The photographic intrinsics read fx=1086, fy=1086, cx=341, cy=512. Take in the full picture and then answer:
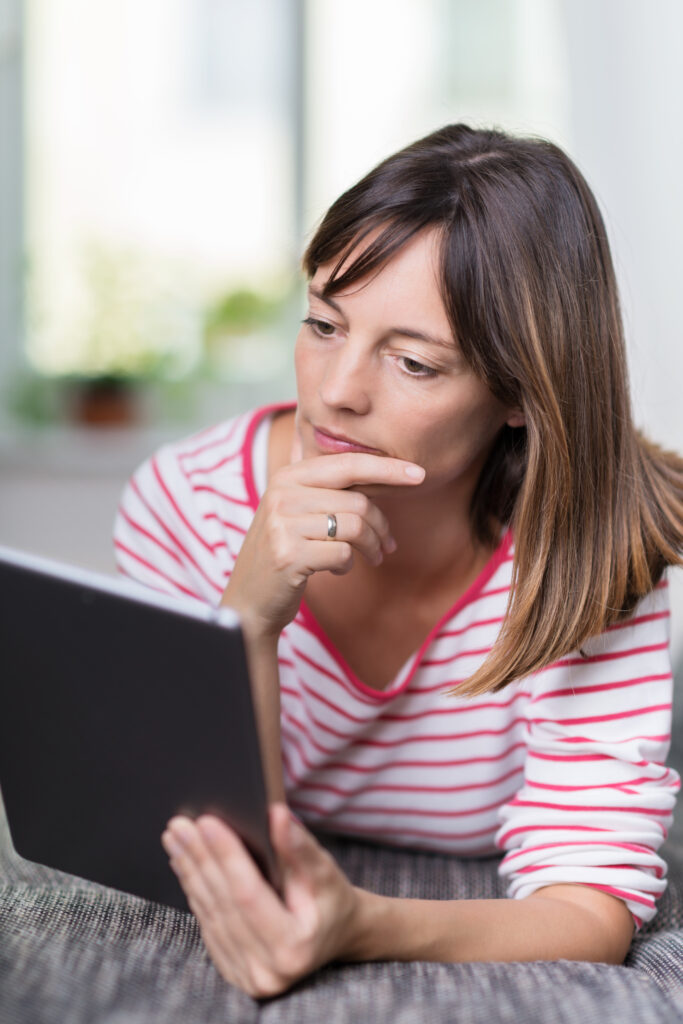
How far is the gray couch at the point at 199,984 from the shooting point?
78cm

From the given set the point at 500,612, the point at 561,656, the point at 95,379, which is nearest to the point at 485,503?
the point at 500,612

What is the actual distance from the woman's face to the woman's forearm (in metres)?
0.44

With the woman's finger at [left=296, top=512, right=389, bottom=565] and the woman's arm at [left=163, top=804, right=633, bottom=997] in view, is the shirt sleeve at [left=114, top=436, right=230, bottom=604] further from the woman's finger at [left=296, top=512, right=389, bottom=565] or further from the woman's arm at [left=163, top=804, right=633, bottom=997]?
the woman's arm at [left=163, top=804, right=633, bottom=997]

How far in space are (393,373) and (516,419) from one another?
191 mm

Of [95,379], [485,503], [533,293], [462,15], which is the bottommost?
[95,379]

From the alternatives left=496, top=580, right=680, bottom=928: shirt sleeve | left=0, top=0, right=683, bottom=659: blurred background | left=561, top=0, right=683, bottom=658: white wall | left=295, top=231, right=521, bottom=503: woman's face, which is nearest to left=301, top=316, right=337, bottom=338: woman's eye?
left=295, top=231, right=521, bottom=503: woman's face

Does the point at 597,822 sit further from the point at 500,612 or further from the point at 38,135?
the point at 38,135

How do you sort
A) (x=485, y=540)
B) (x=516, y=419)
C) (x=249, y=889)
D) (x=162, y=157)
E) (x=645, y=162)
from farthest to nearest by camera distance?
(x=162, y=157) < (x=645, y=162) < (x=485, y=540) < (x=516, y=419) < (x=249, y=889)

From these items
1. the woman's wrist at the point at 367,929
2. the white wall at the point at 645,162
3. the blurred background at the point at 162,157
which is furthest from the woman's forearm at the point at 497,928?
the blurred background at the point at 162,157

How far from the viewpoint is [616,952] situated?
40.7 inches

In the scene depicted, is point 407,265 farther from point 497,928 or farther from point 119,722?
point 497,928

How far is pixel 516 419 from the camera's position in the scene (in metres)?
1.21

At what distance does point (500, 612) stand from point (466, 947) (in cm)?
42

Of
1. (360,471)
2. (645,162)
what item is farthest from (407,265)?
(645,162)
